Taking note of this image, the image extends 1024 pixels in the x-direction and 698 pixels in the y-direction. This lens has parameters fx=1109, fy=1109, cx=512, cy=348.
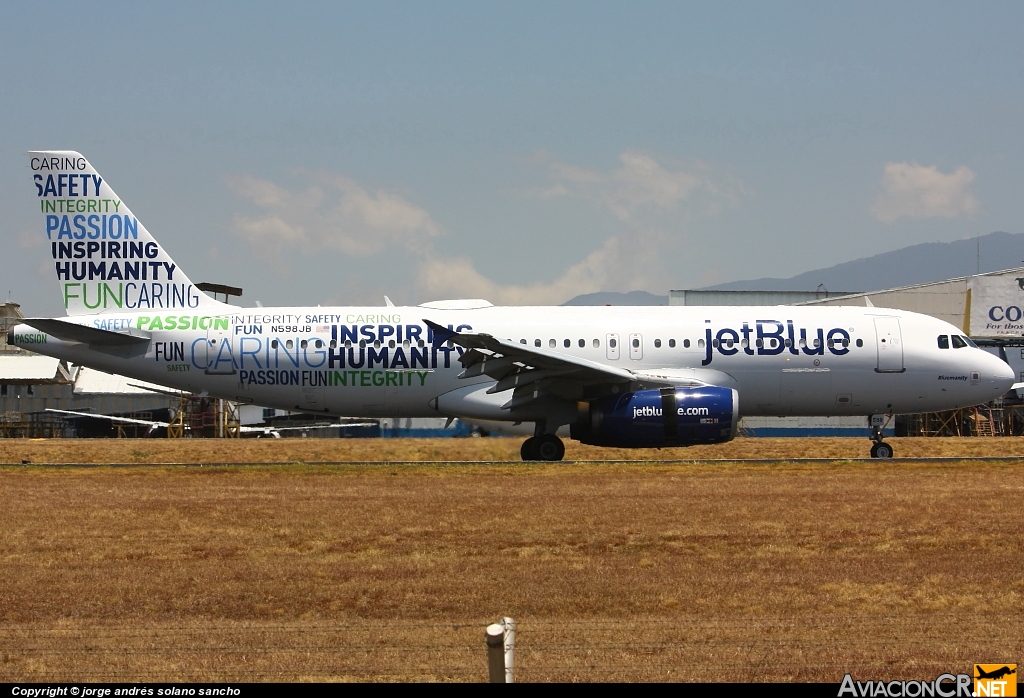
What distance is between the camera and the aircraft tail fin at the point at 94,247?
27516mm

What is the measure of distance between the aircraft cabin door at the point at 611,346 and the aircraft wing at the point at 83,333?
433 inches

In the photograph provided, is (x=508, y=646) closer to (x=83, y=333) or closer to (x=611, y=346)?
(x=611, y=346)

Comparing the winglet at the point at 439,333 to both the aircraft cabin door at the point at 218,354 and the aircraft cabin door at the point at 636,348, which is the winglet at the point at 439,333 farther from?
the aircraft cabin door at the point at 218,354

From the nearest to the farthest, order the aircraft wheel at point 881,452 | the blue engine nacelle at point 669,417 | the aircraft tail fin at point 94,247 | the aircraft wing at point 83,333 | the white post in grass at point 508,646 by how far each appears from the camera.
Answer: the white post in grass at point 508,646
the blue engine nacelle at point 669,417
the aircraft wing at point 83,333
the aircraft wheel at point 881,452
the aircraft tail fin at point 94,247

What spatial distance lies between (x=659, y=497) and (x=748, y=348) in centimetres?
937

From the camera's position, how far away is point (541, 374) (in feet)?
82.0

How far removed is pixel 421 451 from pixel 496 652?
2361 centimetres

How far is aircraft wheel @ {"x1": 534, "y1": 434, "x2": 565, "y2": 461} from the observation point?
1020 inches

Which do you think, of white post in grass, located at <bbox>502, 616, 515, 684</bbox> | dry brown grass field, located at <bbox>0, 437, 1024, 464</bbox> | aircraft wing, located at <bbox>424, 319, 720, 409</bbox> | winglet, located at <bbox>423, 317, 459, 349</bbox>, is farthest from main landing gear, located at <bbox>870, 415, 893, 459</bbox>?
white post in grass, located at <bbox>502, 616, 515, 684</bbox>

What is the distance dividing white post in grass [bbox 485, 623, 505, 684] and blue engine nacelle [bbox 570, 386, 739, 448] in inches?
734

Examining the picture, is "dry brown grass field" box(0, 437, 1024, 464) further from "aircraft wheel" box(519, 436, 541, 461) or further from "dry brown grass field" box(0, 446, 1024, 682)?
"dry brown grass field" box(0, 446, 1024, 682)

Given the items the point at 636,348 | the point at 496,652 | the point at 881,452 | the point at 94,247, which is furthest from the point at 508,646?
the point at 94,247

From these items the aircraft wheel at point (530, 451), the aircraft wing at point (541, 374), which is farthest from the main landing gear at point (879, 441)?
the aircraft wheel at point (530, 451)

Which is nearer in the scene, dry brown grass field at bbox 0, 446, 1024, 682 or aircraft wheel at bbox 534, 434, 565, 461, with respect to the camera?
dry brown grass field at bbox 0, 446, 1024, 682
